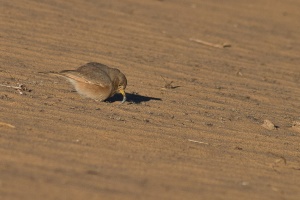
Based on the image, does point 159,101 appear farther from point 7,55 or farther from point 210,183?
point 210,183

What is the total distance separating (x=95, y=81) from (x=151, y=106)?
2.16 feet

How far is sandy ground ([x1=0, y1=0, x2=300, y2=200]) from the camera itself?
5.75 meters

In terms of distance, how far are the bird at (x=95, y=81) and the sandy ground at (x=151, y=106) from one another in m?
0.11

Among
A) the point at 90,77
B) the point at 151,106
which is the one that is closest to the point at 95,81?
the point at 90,77

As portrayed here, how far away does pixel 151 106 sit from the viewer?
8164mm

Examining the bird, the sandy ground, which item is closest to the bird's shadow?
the sandy ground

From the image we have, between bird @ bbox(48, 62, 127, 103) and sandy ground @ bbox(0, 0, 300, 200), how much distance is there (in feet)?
0.37

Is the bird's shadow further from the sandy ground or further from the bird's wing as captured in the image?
the bird's wing

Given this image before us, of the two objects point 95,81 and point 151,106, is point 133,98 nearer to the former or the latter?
point 151,106

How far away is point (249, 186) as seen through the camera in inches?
238

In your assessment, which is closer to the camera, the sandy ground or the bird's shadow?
the sandy ground

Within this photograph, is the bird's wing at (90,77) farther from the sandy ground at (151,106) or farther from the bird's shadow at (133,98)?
the bird's shadow at (133,98)

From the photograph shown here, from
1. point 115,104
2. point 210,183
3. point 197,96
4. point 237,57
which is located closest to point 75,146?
point 210,183

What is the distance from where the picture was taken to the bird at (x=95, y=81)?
784cm
